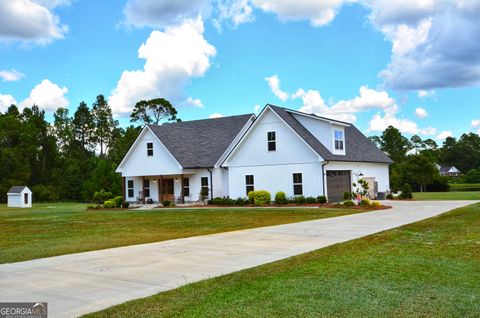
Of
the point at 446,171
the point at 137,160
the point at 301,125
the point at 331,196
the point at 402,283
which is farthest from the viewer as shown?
the point at 446,171

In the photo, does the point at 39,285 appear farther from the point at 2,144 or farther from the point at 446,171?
the point at 446,171

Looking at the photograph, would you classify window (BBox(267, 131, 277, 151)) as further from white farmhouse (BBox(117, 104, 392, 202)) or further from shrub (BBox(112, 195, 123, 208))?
shrub (BBox(112, 195, 123, 208))

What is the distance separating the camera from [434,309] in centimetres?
529

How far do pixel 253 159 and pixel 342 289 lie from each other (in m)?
24.8

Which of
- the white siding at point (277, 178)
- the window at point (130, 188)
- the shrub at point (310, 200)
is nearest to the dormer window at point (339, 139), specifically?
the white siding at point (277, 178)

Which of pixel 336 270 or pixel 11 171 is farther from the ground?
pixel 11 171

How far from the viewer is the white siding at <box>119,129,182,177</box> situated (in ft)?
112

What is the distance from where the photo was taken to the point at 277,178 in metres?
30.1

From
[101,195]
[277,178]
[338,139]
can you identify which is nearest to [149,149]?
[101,195]

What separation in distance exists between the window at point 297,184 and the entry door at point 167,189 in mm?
10743

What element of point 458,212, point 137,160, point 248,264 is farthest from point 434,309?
point 137,160

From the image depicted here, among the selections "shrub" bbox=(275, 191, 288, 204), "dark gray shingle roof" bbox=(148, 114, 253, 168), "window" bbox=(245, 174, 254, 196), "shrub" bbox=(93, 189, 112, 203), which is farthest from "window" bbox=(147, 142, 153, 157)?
"shrub" bbox=(275, 191, 288, 204)

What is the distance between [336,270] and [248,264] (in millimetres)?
1709

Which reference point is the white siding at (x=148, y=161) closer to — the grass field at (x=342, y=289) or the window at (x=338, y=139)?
the window at (x=338, y=139)
